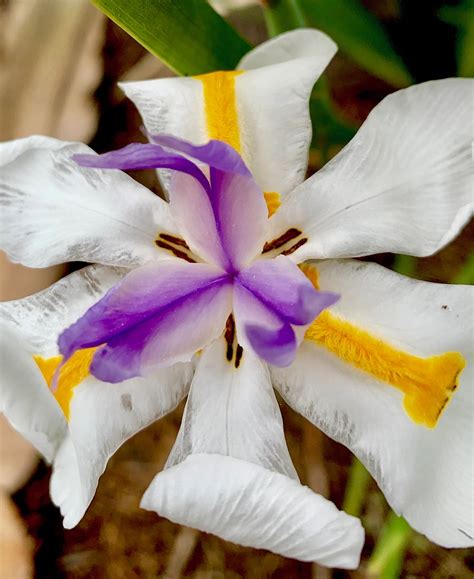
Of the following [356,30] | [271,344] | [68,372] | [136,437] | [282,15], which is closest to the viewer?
[271,344]

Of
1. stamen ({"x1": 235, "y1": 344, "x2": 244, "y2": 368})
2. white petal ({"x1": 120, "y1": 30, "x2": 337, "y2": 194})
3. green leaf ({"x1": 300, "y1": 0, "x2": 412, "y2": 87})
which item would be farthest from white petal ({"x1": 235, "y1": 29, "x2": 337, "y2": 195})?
green leaf ({"x1": 300, "y1": 0, "x2": 412, "y2": 87})

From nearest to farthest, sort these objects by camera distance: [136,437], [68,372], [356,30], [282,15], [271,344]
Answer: [271,344], [68,372], [282,15], [356,30], [136,437]

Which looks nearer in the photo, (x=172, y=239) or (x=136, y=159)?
(x=136, y=159)

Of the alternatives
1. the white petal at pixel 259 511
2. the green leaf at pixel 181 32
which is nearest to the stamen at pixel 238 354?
the white petal at pixel 259 511

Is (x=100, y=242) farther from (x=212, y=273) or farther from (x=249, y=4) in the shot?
(x=249, y=4)

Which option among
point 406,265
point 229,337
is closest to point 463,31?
point 406,265

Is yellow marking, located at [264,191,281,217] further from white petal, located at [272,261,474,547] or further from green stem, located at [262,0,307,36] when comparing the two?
green stem, located at [262,0,307,36]

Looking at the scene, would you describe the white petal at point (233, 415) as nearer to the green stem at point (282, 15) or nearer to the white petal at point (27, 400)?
the white petal at point (27, 400)

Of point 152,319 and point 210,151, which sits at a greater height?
point 210,151

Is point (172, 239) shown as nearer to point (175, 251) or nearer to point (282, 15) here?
point (175, 251)
